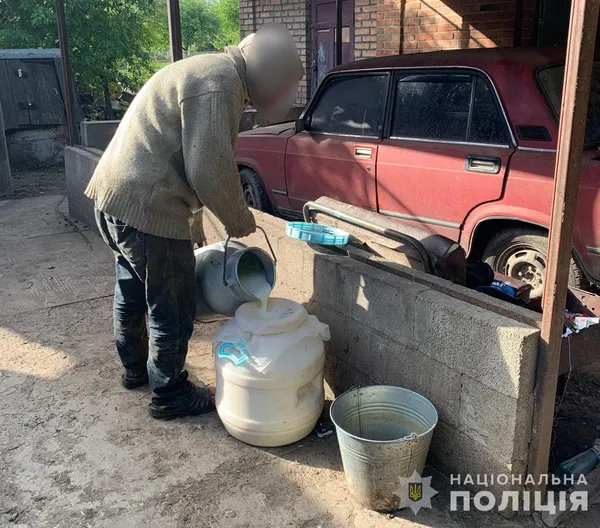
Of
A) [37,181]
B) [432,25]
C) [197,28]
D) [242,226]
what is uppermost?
[197,28]

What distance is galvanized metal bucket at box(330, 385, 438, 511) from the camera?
8.50 ft

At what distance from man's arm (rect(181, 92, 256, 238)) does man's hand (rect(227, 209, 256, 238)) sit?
7.1 inches

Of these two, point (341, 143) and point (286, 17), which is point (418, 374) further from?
point (286, 17)

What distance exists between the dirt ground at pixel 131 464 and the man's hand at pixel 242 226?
1.07 meters

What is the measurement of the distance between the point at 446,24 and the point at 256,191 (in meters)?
3.55

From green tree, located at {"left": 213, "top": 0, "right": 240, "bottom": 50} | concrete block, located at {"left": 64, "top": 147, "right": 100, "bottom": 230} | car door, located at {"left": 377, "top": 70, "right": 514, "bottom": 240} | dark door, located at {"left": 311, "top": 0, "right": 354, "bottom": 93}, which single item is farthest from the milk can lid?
green tree, located at {"left": 213, "top": 0, "right": 240, "bottom": 50}

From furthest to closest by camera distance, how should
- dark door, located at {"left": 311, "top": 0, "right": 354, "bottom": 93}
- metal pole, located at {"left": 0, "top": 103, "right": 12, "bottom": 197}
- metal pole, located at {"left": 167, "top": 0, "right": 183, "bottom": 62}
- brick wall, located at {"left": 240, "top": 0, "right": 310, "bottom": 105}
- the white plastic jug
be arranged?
brick wall, located at {"left": 240, "top": 0, "right": 310, "bottom": 105} → dark door, located at {"left": 311, "top": 0, "right": 354, "bottom": 93} → metal pole, located at {"left": 0, "top": 103, "right": 12, "bottom": 197} → metal pole, located at {"left": 167, "top": 0, "right": 183, "bottom": 62} → the white plastic jug

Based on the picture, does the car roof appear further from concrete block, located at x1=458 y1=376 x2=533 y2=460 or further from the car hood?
concrete block, located at x1=458 y1=376 x2=533 y2=460

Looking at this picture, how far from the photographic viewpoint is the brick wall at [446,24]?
278 inches

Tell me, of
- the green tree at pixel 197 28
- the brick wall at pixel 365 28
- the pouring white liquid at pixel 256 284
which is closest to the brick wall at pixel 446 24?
the brick wall at pixel 365 28

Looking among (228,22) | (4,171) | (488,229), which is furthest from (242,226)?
(228,22)

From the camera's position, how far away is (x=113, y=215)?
3.09 meters

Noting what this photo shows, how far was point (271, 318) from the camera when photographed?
305 centimetres

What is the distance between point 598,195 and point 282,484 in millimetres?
2451
